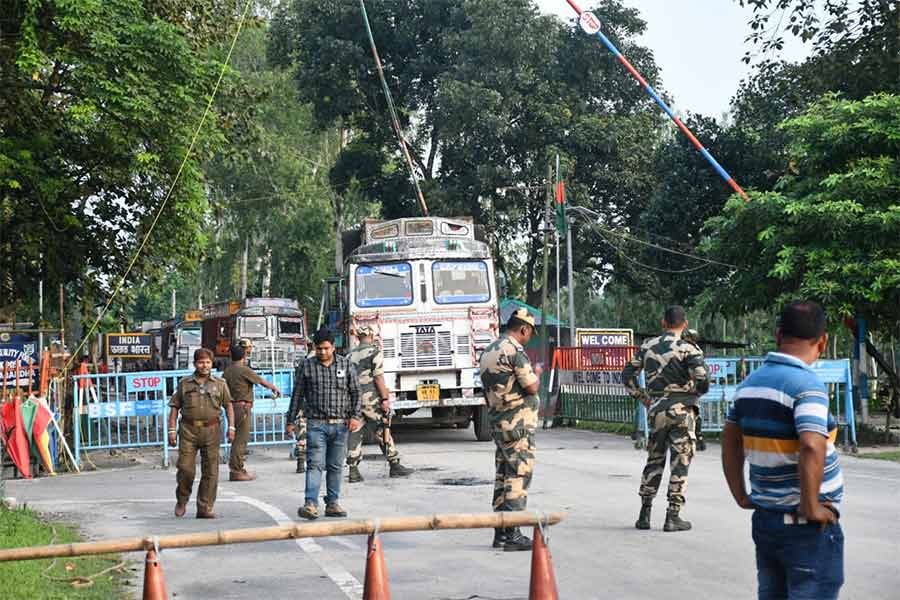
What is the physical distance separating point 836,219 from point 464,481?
26.3ft

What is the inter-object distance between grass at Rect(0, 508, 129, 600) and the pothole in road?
5.20 m

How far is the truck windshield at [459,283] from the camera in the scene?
72.0ft

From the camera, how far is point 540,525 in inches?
252

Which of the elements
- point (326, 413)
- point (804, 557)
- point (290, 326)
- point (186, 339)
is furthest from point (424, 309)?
point (186, 339)

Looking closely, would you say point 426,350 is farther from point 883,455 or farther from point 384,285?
point 883,455

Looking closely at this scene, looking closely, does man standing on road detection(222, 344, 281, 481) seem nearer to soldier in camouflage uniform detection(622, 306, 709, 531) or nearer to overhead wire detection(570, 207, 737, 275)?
soldier in camouflage uniform detection(622, 306, 709, 531)

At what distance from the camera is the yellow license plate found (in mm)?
21172

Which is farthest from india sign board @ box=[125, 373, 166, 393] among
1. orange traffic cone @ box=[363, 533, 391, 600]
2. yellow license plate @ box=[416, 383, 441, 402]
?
orange traffic cone @ box=[363, 533, 391, 600]

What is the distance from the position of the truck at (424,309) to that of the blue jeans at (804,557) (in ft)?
53.7

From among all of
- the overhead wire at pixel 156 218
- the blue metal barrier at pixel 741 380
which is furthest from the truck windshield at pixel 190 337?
the blue metal barrier at pixel 741 380

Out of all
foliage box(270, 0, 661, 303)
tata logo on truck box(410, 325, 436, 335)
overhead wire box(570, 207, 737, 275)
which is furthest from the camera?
foliage box(270, 0, 661, 303)

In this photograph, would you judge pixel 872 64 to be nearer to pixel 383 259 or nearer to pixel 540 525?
pixel 383 259

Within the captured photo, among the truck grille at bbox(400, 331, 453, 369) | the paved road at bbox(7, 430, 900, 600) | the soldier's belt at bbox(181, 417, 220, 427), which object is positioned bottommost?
the paved road at bbox(7, 430, 900, 600)

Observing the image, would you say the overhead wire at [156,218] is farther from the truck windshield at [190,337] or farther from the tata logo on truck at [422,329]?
the truck windshield at [190,337]
